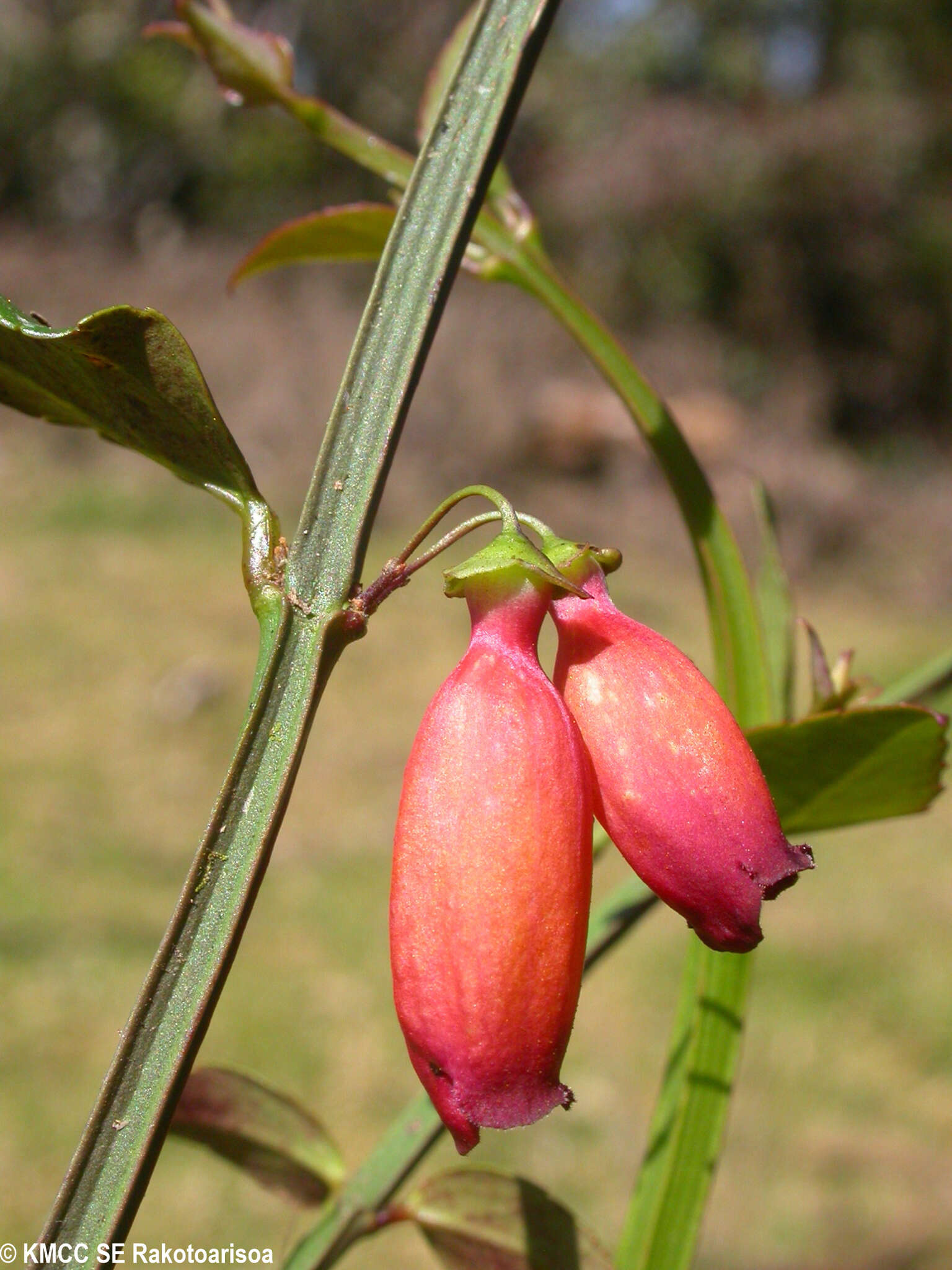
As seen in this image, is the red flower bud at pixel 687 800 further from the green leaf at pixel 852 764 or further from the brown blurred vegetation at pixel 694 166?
the brown blurred vegetation at pixel 694 166

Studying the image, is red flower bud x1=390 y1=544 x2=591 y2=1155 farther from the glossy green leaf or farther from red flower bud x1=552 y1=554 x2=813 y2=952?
the glossy green leaf

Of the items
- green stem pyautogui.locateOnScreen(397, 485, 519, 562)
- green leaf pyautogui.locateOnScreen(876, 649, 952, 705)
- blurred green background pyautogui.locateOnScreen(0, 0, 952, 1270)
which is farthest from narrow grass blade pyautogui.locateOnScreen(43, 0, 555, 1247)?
blurred green background pyautogui.locateOnScreen(0, 0, 952, 1270)

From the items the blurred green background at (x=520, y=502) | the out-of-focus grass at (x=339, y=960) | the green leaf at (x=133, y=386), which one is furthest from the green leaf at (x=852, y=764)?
the out-of-focus grass at (x=339, y=960)

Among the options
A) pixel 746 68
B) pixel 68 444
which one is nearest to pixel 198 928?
pixel 68 444

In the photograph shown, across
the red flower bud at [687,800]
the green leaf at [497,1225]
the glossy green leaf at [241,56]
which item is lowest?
the green leaf at [497,1225]

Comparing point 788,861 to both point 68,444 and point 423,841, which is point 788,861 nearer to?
point 423,841

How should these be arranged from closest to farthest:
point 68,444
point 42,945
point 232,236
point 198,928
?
point 198,928 < point 42,945 < point 68,444 < point 232,236
